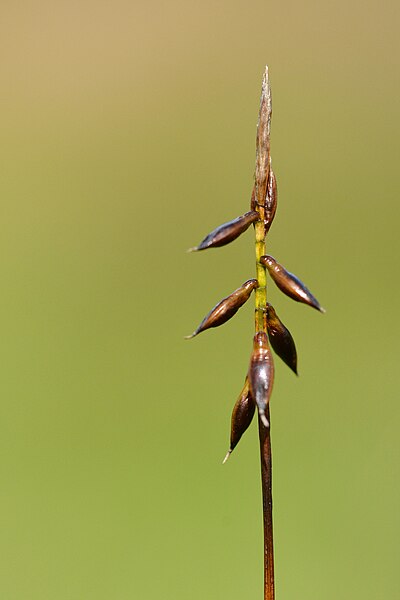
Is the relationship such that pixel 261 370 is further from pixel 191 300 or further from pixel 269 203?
pixel 191 300

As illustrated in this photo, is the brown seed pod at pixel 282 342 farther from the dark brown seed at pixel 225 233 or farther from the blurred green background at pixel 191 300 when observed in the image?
the blurred green background at pixel 191 300

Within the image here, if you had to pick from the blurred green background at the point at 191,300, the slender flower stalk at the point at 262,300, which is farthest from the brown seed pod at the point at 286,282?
the blurred green background at the point at 191,300

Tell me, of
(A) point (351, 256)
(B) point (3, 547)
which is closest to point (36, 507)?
(B) point (3, 547)

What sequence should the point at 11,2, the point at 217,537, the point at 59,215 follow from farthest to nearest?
the point at 11,2, the point at 59,215, the point at 217,537

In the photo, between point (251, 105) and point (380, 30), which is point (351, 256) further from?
point (380, 30)

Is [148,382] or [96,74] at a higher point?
[96,74]

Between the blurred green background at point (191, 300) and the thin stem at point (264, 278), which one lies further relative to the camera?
the blurred green background at point (191, 300)
